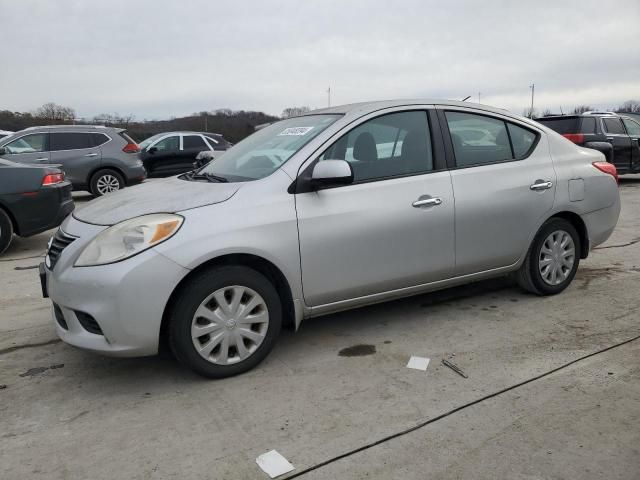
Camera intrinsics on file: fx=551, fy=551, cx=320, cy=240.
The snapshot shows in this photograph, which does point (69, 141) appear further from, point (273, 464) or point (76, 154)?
point (273, 464)

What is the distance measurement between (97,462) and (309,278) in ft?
4.97

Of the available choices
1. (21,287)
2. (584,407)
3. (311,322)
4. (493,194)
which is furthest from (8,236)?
(584,407)

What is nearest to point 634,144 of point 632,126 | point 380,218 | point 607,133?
point 632,126

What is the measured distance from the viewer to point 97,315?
Result: 293 centimetres

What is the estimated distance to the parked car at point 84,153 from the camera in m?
10.9

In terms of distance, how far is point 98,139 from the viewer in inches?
454

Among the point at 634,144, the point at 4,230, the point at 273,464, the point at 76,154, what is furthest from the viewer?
the point at 634,144

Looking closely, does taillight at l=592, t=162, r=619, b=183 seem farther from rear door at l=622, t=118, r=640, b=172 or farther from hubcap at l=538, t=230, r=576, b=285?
rear door at l=622, t=118, r=640, b=172

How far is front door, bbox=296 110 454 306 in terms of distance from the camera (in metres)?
3.41

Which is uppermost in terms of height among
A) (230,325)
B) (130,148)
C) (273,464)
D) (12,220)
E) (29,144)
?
(29,144)

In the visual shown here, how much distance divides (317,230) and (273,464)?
142 cm

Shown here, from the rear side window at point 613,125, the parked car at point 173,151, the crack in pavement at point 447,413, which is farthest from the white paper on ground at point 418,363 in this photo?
the parked car at point 173,151

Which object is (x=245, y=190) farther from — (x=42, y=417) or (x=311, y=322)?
(x=42, y=417)

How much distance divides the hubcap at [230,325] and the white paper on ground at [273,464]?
81 cm
